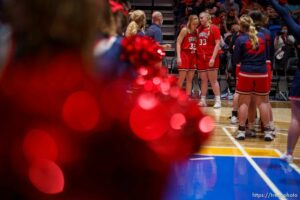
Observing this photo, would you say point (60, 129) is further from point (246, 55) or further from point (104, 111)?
point (246, 55)

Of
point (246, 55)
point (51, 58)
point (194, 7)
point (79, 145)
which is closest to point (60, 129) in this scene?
point (79, 145)

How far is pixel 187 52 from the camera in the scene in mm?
8266

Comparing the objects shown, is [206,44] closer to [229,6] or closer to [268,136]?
[268,136]

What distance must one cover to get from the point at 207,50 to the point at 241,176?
4244 millimetres

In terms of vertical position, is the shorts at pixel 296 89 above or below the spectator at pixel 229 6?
below

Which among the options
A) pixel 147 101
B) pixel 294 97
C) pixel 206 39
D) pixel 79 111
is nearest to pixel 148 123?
pixel 147 101

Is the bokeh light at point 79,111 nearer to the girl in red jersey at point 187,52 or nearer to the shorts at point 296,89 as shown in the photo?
the shorts at point 296,89

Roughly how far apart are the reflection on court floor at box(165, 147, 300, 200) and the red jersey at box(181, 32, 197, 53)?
3351mm

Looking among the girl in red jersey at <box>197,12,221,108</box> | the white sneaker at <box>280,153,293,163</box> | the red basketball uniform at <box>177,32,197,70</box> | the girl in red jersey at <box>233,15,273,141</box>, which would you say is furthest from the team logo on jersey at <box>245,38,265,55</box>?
the red basketball uniform at <box>177,32,197,70</box>

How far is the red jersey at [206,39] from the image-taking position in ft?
26.0

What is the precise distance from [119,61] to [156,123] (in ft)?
0.76

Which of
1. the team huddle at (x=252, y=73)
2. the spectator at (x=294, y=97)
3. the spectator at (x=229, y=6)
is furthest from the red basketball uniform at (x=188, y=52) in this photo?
the spectator at (x=294, y=97)

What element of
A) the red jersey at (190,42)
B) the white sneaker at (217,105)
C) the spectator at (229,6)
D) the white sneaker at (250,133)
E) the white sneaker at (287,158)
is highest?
the spectator at (229,6)

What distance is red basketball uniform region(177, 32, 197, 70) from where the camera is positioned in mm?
8172
